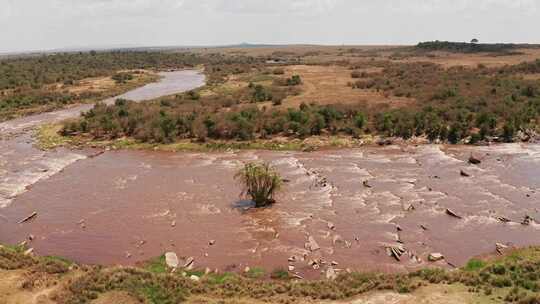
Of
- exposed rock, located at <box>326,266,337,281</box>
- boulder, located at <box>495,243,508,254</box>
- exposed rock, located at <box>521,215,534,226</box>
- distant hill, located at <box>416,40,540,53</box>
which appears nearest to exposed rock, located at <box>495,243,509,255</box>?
boulder, located at <box>495,243,508,254</box>

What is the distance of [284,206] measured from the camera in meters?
25.8

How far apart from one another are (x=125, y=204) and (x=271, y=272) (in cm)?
1182

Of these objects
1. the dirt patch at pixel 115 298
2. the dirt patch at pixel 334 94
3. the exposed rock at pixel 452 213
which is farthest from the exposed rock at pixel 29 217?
the dirt patch at pixel 334 94

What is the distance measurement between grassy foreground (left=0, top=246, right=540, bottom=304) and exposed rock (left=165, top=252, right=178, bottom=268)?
1.33 metres

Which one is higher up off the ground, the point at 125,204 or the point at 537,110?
the point at 537,110

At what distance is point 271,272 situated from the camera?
61.5 feet

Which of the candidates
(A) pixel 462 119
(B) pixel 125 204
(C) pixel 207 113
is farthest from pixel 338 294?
(C) pixel 207 113

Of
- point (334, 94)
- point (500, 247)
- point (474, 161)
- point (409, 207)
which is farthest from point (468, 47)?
point (500, 247)

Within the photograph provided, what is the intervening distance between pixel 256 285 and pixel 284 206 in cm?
916

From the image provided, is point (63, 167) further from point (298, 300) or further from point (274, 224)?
point (298, 300)

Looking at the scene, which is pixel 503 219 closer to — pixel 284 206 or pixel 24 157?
pixel 284 206

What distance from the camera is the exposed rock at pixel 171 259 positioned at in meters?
19.5

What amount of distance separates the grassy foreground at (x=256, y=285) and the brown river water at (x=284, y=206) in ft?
6.66

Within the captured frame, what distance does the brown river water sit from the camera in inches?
825
